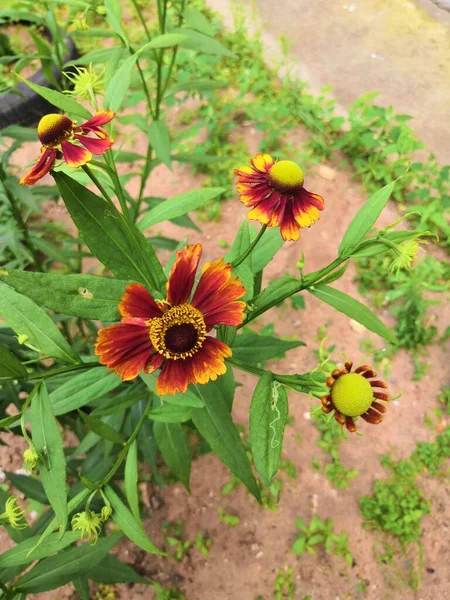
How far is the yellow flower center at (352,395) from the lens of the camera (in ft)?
1.89

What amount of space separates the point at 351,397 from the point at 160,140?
3.11 ft

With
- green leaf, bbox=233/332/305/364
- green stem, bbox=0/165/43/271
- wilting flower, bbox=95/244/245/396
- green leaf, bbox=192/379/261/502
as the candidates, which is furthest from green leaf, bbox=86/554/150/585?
green stem, bbox=0/165/43/271

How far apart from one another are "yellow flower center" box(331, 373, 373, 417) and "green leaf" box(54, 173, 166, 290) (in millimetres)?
297

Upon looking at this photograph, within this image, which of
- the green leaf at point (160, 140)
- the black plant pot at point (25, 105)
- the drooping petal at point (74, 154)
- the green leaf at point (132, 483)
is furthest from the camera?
the black plant pot at point (25, 105)

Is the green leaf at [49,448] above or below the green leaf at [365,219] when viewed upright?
below

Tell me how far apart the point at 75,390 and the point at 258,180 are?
45 centimetres

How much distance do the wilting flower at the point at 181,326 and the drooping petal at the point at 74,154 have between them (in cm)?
15

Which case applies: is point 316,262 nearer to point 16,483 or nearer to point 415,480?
point 415,480

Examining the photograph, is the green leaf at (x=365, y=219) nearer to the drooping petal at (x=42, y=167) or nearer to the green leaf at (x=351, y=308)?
the green leaf at (x=351, y=308)

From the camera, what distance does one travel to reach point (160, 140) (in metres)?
1.30

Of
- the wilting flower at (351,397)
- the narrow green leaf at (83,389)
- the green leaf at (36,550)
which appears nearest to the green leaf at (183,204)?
the narrow green leaf at (83,389)

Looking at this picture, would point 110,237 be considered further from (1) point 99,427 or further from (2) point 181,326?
(1) point 99,427

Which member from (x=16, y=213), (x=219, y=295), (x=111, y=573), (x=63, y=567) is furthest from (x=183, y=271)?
(x=16, y=213)

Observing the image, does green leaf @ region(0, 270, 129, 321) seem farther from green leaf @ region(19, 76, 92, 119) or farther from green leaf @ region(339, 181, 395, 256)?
green leaf @ region(339, 181, 395, 256)
